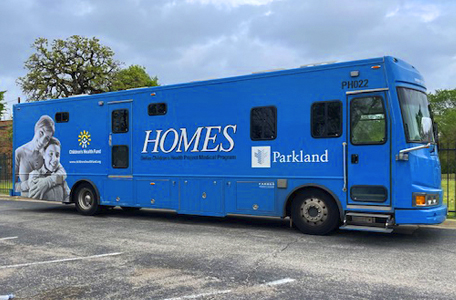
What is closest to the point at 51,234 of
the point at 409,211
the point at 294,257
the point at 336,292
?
the point at 294,257

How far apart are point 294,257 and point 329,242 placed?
1297 mm

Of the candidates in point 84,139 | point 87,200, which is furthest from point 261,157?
point 87,200

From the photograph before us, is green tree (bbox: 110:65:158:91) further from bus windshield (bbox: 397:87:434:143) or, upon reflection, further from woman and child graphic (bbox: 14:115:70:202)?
bus windshield (bbox: 397:87:434:143)

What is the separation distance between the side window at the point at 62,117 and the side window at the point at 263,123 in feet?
18.8

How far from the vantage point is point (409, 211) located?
22.6 ft

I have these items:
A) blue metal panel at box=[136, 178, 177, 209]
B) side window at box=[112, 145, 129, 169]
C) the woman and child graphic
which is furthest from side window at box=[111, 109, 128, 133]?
the woman and child graphic

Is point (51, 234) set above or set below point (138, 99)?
below

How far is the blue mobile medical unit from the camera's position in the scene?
7141 mm

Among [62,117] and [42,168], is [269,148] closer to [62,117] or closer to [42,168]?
[62,117]

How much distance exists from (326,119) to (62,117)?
7.49 metres

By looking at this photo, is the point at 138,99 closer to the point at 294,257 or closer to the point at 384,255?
the point at 294,257

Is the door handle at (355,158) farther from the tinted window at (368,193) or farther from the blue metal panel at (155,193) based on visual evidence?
the blue metal panel at (155,193)

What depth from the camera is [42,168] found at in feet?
39.5

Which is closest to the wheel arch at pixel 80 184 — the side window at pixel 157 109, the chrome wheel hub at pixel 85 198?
the chrome wheel hub at pixel 85 198
